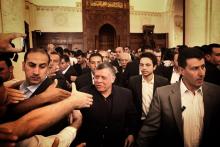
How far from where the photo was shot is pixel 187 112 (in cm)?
270

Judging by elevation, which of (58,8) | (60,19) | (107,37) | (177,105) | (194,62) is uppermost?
(58,8)

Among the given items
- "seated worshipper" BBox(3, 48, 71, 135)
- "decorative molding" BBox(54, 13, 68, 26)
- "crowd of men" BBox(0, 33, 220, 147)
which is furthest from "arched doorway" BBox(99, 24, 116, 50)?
"seated worshipper" BBox(3, 48, 71, 135)

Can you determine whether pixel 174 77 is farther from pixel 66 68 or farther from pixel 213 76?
pixel 66 68

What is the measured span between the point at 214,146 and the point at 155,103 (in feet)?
2.48

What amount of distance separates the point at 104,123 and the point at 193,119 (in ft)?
3.50

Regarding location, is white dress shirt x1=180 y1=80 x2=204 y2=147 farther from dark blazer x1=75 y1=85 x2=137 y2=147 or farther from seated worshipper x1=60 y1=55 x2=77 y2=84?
seated worshipper x1=60 y1=55 x2=77 y2=84

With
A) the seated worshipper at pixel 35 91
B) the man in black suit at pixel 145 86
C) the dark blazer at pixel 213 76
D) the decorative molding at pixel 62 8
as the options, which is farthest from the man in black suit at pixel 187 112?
the decorative molding at pixel 62 8

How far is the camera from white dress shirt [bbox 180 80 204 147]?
2657 millimetres

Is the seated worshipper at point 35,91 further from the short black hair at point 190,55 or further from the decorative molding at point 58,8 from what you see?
the decorative molding at point 58,8

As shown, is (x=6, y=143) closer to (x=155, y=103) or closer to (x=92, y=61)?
(x=155, y=103)

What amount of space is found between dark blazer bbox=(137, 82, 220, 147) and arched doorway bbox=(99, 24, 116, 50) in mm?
16055

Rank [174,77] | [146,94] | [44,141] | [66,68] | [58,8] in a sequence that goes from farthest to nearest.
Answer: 1. [58,8]
2. [66,68]
3. [174,77]
4. [146,94]
5. [44,141]

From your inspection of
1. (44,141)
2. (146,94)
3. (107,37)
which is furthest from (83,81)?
(107,37)

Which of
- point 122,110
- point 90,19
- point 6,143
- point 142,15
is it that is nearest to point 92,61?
point 122,110
